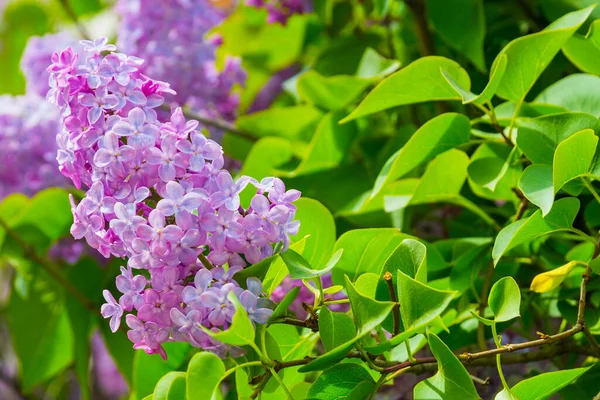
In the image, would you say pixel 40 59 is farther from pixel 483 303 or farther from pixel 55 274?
pixel 483 303

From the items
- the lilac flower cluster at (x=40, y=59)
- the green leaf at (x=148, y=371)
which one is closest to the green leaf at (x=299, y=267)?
the green leaf at (x=148, y=371)

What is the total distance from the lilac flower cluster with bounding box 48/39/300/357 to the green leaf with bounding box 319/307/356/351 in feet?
0.14

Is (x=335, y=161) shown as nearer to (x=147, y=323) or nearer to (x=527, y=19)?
(x=527, y=19)

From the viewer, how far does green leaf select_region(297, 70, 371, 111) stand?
0.92 meters

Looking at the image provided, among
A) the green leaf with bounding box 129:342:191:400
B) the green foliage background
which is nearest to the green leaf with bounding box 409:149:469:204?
the green foliage background

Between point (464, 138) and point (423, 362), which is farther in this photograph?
point (464, 138)

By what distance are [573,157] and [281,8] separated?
79 centimetres

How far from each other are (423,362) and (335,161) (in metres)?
0.44

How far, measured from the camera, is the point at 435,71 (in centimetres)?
65

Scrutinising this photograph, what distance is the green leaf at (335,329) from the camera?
534 millimetres

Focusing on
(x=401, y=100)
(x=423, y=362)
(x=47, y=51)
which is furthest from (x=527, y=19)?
(x=47, y=51)

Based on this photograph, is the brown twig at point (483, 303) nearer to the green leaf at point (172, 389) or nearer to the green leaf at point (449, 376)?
the green leaf at point (449, 376)

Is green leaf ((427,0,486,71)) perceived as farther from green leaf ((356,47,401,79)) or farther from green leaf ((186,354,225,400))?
green leaf ((186,354,225,400))

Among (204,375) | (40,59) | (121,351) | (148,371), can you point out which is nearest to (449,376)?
(204,375)
